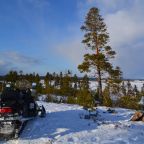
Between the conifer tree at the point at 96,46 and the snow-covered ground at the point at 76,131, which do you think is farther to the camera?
the conifer tree at the point at 96,46

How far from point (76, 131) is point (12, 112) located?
122 inches

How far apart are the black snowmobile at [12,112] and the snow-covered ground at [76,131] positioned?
0.47m

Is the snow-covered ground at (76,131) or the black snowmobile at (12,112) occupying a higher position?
the black snowmobile at (12,112)

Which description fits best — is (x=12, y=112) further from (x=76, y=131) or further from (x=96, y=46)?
(x=96, y=46)

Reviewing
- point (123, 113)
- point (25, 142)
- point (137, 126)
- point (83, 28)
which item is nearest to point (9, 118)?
point (25, 142)

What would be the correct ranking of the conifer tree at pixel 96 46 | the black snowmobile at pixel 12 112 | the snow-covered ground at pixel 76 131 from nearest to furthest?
the snow-covered ground at pixel 76 131 < the black snowmobile at pixel 12 112 < the conifer tree at pixel 96 46

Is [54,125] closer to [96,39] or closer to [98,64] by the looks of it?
[98,64]

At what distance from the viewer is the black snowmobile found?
14.6m

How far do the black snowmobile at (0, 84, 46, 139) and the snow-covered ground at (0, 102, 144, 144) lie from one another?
1.53 ft

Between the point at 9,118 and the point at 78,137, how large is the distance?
9.53 ft

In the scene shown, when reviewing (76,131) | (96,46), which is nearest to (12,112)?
(76,131)

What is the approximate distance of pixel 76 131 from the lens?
53.6 feet

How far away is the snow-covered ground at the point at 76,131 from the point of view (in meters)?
14.5

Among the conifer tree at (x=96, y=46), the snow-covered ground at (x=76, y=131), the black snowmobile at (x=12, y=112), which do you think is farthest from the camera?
the conifer tree at (x=96, y=46)
